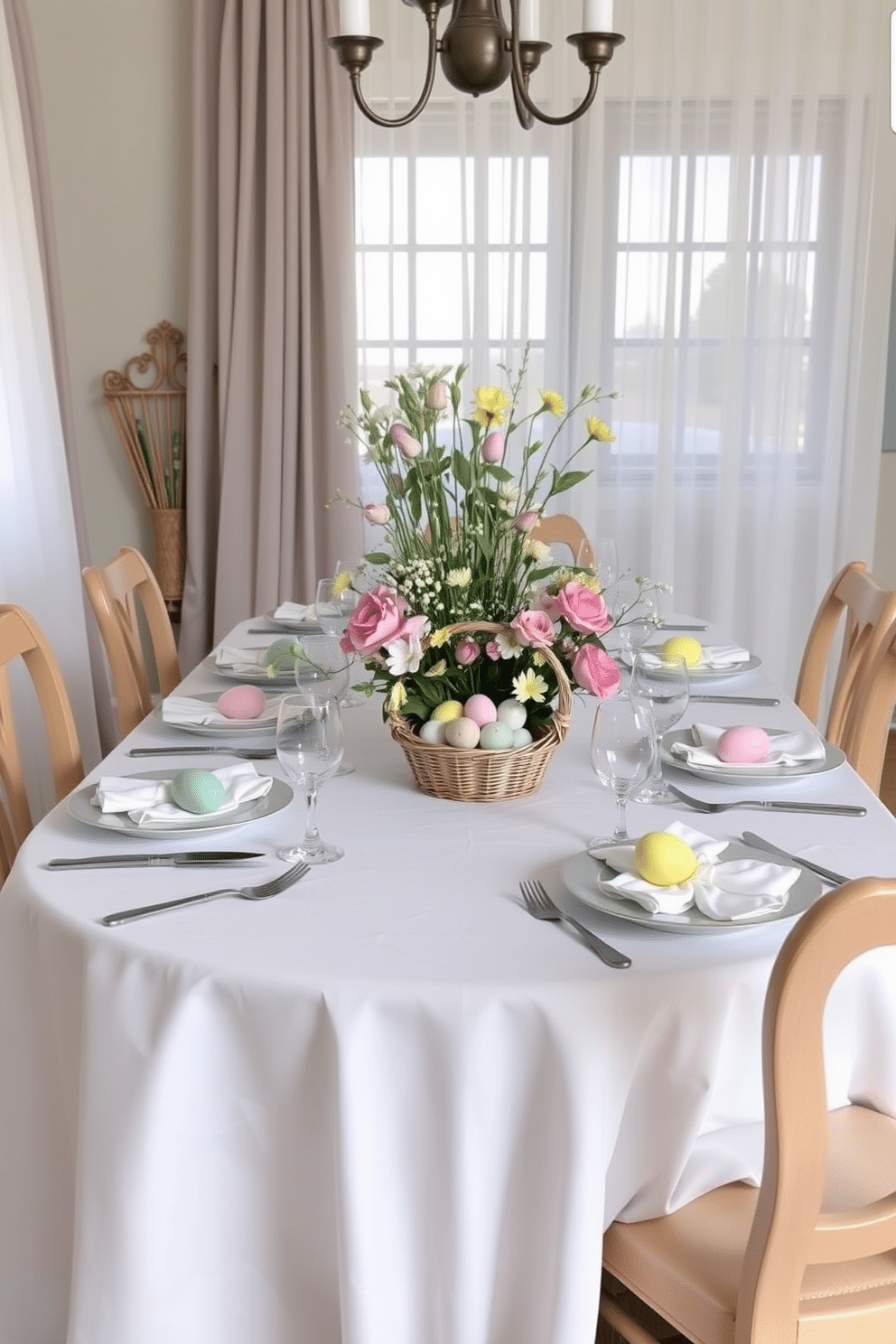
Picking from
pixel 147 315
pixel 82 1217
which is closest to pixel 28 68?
pixel 147 315

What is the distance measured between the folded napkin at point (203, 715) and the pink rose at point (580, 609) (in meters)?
0.58

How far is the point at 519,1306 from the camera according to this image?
4.06 ft

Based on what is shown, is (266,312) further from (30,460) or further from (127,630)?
(127,630)

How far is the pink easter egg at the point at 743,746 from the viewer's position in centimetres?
180

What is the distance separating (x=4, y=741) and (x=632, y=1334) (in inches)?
46.6

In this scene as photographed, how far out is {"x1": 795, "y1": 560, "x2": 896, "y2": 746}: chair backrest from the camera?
2.19 meters

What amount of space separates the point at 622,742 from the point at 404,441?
0.46 meters

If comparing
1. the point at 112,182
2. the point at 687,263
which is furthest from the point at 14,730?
the point at 687,263

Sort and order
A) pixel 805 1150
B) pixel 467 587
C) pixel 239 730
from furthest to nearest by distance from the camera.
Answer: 1. pixel 239 730
2. pixel 467 587
3. pixel 805 1150

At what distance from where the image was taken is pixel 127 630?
2.53 meters

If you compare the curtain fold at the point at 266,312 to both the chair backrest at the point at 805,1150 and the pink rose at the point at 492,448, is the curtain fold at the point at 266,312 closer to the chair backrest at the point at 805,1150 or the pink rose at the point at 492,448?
the pink rose at the point at 492,448

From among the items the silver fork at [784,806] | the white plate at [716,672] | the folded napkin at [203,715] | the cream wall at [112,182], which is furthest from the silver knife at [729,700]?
the cream wall at [112,182]

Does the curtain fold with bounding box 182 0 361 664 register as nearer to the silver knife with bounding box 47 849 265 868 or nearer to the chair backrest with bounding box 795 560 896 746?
the chair backrest with bounding box 795 560 896 746

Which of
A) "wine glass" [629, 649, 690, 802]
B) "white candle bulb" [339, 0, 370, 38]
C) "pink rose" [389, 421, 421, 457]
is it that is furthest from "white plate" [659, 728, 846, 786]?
"white candle bulb" [339, 0, 370, 38]
